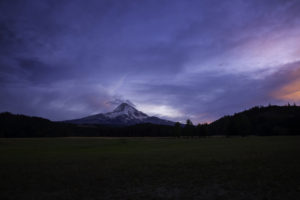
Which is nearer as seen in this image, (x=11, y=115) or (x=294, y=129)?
(x=294, y=129)

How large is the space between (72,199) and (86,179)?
4.53 m

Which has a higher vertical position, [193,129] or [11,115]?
[11,115]

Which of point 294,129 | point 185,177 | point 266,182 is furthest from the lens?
point 294,129

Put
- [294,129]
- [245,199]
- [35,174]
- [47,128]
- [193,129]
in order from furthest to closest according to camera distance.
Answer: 1. [47,128]
2. [193,129]
3. [294,129]
4. [35,174]
5. [245,199]

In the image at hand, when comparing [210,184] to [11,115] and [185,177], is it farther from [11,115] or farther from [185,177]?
[11,115]

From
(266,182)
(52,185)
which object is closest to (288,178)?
(266,182)

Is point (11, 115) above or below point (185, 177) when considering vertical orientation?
above

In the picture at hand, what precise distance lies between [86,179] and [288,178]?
1416 cm

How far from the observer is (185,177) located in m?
13.7

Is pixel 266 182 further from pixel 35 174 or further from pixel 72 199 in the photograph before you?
pixel 35 174

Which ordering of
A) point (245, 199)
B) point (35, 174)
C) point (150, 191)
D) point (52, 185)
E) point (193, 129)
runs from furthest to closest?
point (193, 129)
point (35, 174)
point (52, 185)
point (150, 191)
point (245, 199)

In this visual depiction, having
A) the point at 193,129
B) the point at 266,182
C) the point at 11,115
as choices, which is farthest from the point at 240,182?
the point at 11,115

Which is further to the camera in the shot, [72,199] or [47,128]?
[47,128]

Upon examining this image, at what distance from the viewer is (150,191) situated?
1055 centimetres
